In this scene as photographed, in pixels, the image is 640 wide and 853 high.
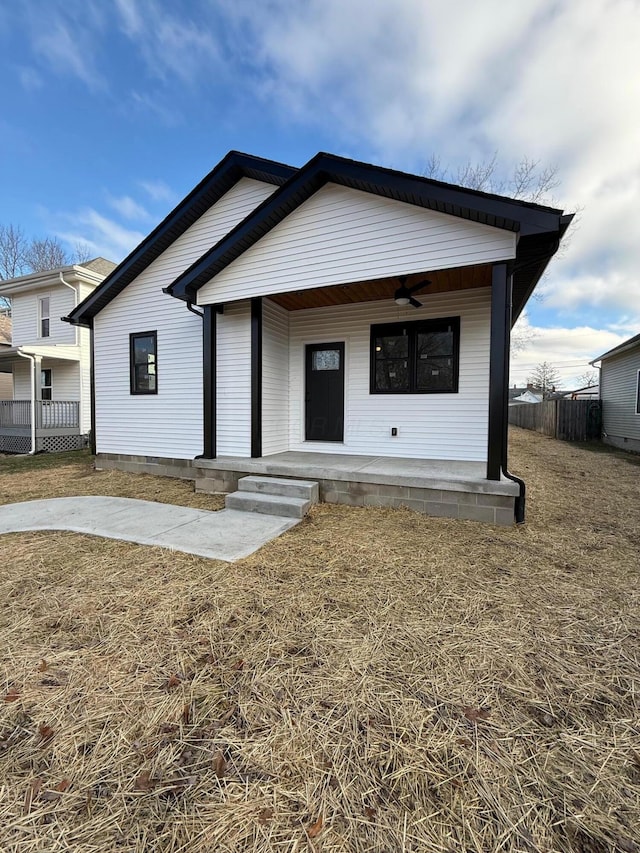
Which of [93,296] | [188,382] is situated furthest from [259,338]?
[93,296]

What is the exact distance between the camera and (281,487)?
5211mm

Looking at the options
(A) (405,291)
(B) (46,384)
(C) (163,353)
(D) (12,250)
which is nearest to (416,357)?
(A) (405,291)

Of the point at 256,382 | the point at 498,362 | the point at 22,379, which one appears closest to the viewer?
the point at 498,362

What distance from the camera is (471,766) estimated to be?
145cm

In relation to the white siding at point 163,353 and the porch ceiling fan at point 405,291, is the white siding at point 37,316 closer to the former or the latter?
the white siding at point 163,353

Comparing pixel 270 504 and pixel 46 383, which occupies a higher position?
pixel 46 383

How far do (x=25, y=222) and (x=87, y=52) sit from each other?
727 inches

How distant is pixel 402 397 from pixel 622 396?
11.7m

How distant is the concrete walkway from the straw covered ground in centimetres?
31

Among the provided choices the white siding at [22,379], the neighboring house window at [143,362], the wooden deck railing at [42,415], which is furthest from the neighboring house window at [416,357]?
the white siding at [22,379]

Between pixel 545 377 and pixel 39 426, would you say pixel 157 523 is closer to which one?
pixel 39 426

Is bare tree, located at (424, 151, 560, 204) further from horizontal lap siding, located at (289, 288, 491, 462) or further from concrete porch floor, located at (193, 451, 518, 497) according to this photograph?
concrete porch floor, located at (193, 451, 518, 497)

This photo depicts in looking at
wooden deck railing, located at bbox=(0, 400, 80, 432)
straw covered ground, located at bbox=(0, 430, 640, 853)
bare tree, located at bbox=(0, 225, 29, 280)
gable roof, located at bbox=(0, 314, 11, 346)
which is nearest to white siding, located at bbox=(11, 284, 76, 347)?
wooden deck railing, located at bbox=(0, 400, 80, 432)

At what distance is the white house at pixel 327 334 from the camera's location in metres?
4.50
